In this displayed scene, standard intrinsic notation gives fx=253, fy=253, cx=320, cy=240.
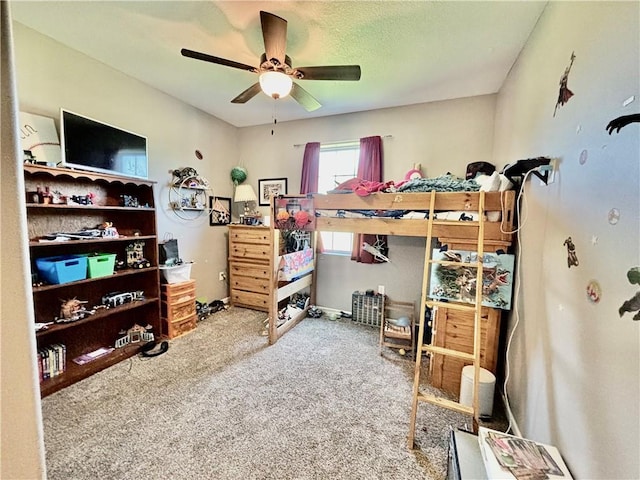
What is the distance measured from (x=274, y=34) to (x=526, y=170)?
6.45 feet

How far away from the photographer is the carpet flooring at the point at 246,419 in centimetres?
149

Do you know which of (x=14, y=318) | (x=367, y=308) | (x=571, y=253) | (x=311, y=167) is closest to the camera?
(x=14, y=318)

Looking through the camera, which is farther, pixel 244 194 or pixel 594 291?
pixel 244 194

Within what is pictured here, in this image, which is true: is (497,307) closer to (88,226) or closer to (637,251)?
(637,251)

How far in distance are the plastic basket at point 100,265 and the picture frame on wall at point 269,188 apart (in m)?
2.22

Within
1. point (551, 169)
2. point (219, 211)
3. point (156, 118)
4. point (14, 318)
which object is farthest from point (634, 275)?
Answer: point (219, 211)

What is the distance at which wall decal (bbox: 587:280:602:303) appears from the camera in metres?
1.03

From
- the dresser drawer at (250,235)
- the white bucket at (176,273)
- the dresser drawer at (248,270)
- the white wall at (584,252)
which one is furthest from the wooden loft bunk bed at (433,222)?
the white bucket at (176,273)

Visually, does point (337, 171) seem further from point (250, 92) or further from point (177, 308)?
point (177, 308)

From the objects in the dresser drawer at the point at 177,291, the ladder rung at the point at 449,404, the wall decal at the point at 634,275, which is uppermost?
the wall decal at the point at 634,275

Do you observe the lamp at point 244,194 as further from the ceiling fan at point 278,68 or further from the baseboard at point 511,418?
the baseboard at point 511,418

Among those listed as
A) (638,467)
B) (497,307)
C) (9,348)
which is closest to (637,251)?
(638,467)

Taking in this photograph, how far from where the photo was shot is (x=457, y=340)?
85.2 inches

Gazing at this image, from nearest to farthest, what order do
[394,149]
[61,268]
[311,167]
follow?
[61,268] < [394,149] < [311,167]
